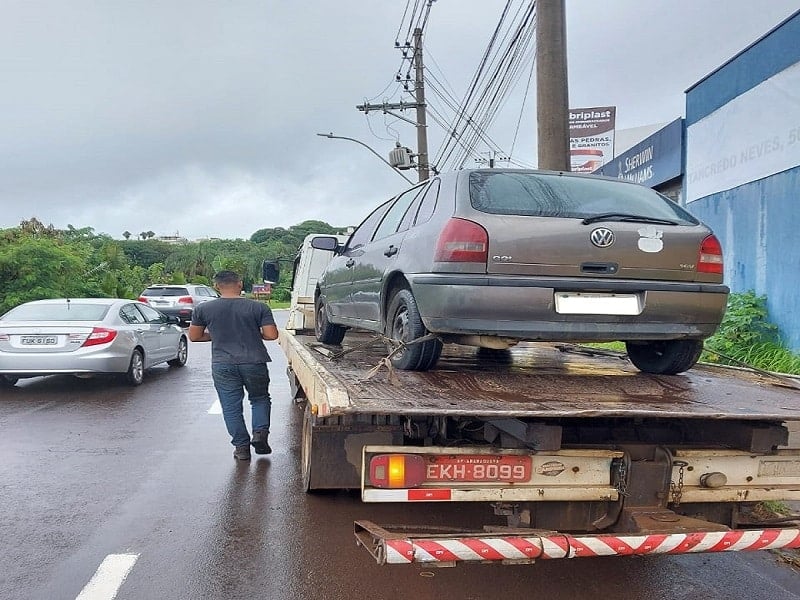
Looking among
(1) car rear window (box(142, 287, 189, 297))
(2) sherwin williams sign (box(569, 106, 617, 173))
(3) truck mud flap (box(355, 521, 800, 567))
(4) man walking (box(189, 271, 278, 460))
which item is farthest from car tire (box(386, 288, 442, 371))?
(1) car rear window (box(142, 287, 189, 297))

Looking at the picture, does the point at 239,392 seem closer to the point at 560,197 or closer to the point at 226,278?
the point at 226,278

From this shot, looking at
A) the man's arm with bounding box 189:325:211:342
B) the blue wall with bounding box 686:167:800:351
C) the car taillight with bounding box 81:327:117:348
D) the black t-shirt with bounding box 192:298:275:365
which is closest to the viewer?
the black t-shirt with bounding box 192:298:275:365

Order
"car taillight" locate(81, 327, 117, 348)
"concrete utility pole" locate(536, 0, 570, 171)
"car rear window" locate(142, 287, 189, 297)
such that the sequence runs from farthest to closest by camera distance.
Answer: "car rear window" locate(142, 287, 189, 297), "car taillight" locate(81, 327, 117, 348), "concrete utility pole" locate(536, 0, 570, 171)

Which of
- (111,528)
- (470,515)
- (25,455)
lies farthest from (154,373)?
(470,515)

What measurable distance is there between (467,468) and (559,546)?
509mm

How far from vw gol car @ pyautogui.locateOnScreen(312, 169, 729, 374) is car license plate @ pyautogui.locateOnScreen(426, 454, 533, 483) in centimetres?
83

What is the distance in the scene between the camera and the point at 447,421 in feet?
10.8

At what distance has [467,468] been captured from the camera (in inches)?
121

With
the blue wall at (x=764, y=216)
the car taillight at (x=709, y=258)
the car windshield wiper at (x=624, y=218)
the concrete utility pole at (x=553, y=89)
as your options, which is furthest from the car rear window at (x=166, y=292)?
the car taillight at (x=709, y=258)

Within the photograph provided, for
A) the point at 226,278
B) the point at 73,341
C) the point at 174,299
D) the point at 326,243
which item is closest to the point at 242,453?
the point at 226,278

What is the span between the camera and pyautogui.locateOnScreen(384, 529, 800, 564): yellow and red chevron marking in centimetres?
271

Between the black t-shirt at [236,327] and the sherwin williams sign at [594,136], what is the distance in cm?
1716

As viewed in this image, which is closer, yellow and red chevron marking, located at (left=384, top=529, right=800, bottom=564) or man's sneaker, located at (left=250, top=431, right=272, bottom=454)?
yellow and red chevron marking, located at (left=384, top=529, right=800, bottom=564)

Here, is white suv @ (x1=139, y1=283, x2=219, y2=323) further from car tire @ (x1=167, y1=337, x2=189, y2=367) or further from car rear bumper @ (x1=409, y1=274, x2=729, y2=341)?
car rear bumper @ (x1=409, y1=274, x2=729, y2=341)
